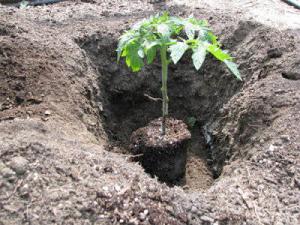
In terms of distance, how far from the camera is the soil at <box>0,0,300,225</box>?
2004mm

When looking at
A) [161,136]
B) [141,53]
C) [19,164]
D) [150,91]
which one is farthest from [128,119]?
[19,164]

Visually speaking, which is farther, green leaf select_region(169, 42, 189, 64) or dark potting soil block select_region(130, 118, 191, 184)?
dark potting soil block select_region(130, 118, 191, 184)

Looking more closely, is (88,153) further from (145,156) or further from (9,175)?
→ (145,156)

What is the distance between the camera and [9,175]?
1994 mm

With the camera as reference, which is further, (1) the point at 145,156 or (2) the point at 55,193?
(1) the point at 145,156

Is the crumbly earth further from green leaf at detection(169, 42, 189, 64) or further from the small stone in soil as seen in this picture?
the small stone in soil

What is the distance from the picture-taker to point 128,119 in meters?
3.63

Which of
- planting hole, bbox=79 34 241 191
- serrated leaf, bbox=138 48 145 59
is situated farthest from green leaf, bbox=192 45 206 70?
planting hole, bbox=79 34 241 191

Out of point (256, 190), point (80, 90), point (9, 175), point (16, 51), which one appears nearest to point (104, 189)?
point (9, 175)

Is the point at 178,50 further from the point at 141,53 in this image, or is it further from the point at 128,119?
the point at 128,119

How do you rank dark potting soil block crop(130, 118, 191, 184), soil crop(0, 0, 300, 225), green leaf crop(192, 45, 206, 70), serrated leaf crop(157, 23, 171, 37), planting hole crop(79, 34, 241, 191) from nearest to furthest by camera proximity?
Result: 1. soil crop(0, 0, 300, 225)
2. green leaf crop(192, 45, 206, 70)
3. serrated leaf crop(157, 23, 171, 37)
4. dark potting soil block crop(130, 118, 191, 184)
5. planting hole crop(79, 34, 241, 191)

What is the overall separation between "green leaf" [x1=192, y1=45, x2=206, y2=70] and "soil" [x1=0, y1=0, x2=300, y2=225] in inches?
25.5

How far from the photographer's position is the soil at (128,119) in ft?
6.57

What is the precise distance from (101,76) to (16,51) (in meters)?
0.72
